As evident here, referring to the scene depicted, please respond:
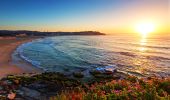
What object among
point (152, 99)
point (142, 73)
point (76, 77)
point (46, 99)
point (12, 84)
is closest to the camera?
point (152, 99)

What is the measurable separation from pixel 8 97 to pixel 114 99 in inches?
244

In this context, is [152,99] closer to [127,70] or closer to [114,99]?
[114,99]

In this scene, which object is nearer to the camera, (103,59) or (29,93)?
(29,93)

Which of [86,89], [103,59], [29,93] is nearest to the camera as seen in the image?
[86,89]

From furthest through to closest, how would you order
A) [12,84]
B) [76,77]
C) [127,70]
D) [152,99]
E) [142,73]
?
[127,70] < [142,73] < [76,77] < [12,84] < [152,99]

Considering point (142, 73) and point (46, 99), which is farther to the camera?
point (142, 73)

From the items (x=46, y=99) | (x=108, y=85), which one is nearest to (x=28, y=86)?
(x=46, y=99)

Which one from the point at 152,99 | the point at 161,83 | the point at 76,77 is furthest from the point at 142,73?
the point at 152,99

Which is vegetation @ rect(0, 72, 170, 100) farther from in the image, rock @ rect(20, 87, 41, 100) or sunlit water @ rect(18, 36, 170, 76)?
sunlit water @ rect(18, 36, 170, 76)

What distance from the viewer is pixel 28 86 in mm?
15758

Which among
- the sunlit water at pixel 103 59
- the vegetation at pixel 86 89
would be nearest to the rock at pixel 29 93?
the vegetation at pixel 86 89

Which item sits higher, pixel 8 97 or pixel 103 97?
pixel 103 97

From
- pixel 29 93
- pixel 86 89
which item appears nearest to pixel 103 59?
pixel 86 89

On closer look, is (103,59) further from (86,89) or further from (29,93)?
(29,93)
